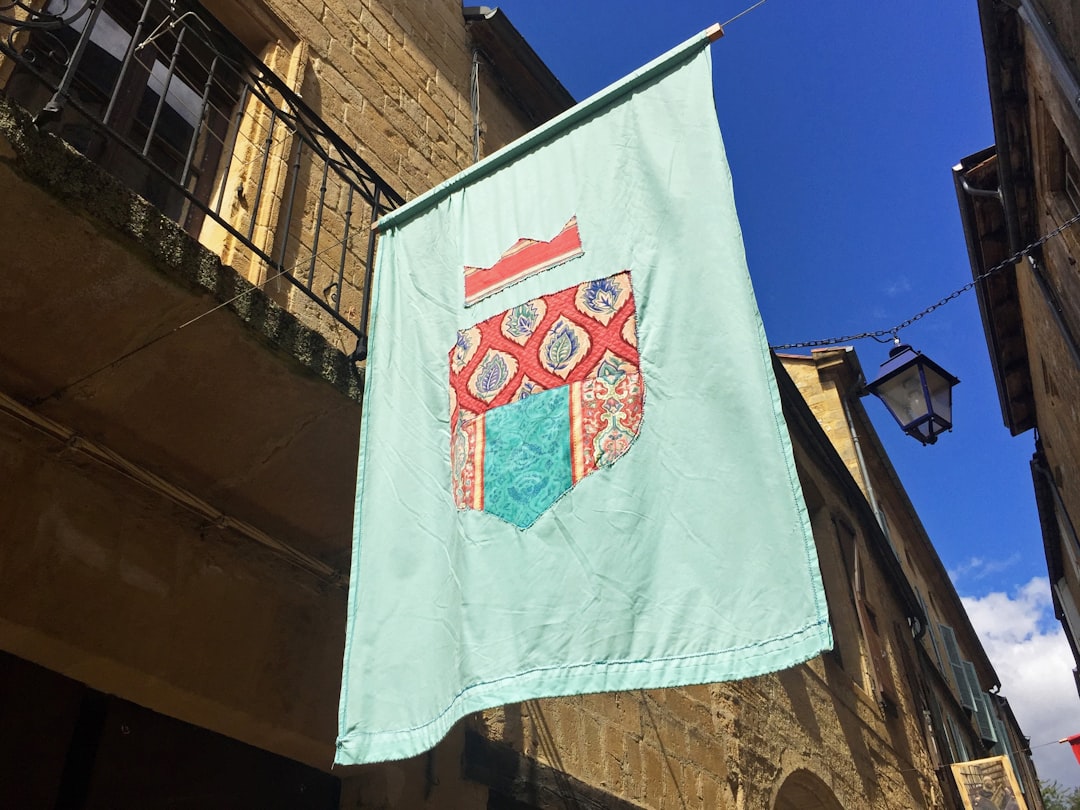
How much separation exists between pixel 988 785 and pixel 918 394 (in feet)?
15.5

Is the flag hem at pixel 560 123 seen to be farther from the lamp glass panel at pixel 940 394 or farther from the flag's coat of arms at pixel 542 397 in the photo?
the lamp glass panel at pixel 940 394

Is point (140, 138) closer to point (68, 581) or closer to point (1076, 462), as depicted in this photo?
point (68, 581)

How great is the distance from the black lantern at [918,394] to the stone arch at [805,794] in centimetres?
263

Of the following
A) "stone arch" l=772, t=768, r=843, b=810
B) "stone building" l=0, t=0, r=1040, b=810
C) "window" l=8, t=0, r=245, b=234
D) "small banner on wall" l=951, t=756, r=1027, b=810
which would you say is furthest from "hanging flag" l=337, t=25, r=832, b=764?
"small banner on wall" l=951, t=756, r=1027, b=810

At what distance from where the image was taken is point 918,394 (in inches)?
232

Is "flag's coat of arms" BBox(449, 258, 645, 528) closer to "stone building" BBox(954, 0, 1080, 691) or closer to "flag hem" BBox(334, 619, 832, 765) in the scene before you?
"flag hem" BBox(334, 619, 832, 765)

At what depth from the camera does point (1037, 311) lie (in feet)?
29.4

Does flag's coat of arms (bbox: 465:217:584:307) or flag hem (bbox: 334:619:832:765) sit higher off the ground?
flag's coat of arms (bbox: 465:217:584:307)

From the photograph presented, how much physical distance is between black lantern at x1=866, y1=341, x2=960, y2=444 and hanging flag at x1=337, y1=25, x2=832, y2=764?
369 cm

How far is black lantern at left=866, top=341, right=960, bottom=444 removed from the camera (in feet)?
19.1

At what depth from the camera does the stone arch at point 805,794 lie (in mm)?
6422

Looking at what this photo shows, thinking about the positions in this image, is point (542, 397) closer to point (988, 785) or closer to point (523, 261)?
point (523, 261)

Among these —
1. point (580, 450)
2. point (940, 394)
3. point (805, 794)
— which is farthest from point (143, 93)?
point (805, 794)

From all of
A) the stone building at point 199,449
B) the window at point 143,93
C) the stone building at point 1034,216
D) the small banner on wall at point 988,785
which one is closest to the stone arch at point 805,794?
the stone building at point 199,449
